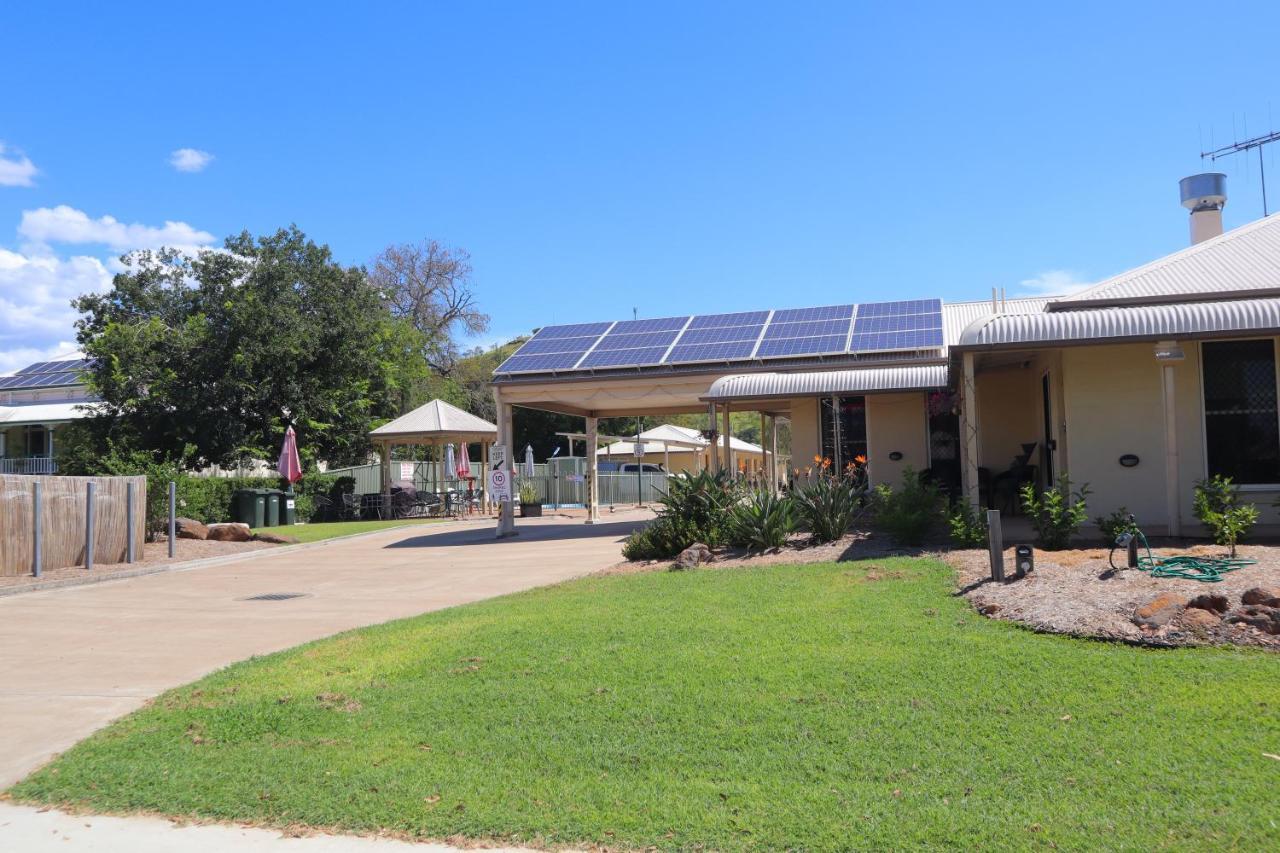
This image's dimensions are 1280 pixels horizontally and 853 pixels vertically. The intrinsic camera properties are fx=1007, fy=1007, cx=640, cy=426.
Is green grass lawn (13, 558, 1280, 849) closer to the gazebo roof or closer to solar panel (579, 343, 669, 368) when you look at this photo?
solar panel (579, 343, 669, 368)

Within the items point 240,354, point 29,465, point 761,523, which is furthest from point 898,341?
point 29,465

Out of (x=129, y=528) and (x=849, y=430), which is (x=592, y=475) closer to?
(x=849, y=430)

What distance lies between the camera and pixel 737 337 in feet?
72.0

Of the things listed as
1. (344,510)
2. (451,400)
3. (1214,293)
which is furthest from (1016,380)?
(451,400)

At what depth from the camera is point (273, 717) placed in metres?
6.59

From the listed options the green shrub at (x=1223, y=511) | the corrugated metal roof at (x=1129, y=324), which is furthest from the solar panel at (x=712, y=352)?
the green shrub at (x=1223, y=511)

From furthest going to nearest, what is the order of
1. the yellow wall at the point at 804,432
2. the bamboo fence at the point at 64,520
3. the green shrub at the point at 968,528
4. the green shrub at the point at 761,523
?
the yellow wall at the point at 804,432 → the bamboo fence at the point at 64,520 → the green shrub at the point at 761,523 → the green shrub at the point at 968,528

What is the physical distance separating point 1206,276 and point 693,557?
25.8 feet

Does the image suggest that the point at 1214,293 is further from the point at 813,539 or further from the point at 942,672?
the point at 942,672

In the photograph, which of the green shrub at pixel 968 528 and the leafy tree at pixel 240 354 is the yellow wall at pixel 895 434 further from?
the leafy tree at pixel 240 354

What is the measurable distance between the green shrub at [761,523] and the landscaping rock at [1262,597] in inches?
253

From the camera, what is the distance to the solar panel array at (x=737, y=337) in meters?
20.2

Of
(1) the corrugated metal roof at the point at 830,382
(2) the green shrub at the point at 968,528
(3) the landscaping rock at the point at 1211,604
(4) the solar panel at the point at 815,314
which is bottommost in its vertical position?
(3) the landscaping rock at the point at 1211,604

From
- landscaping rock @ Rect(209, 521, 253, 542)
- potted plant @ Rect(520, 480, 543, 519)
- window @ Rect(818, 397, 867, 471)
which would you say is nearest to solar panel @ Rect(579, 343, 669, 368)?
window @ Rect(818, 397, 867, 471)
